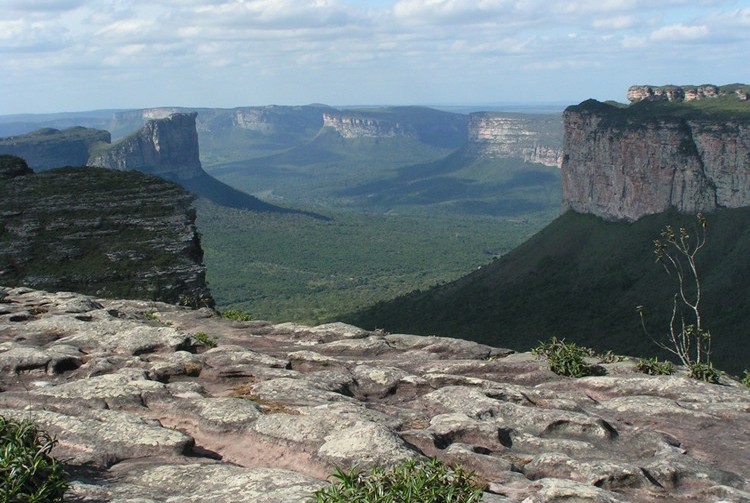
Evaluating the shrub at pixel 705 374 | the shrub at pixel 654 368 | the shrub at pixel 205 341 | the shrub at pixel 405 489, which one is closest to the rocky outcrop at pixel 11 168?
the shrub at pixel 205 341

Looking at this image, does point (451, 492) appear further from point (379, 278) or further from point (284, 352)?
point (379, 278)

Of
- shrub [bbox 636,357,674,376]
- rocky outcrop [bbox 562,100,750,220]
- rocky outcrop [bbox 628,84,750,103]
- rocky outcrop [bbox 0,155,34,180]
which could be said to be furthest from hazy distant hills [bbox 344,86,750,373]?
shrub [bbox 636,357,674,376]

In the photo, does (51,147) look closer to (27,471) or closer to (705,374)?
(705,374)

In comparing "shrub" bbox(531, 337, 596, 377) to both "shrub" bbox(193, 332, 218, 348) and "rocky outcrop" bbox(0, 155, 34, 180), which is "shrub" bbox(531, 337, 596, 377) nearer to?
"shrub" bbox(193, 332, 218, 348)

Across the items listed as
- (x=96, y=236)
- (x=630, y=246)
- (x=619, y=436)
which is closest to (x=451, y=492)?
(x=619, y=436)

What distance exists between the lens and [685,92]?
107 m

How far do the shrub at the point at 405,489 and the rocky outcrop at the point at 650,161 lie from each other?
81378mm

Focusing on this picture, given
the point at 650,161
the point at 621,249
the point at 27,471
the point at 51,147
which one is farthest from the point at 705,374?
the point at 51,147

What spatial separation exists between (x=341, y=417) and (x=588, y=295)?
74663 millimetres

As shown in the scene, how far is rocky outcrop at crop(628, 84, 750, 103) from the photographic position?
100312 millimetres

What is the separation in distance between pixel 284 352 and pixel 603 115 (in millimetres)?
90243

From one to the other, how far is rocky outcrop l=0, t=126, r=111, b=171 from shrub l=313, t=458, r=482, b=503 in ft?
550

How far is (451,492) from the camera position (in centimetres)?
1014

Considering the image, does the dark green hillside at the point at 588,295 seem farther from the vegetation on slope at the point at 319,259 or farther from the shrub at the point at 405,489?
the shrub at the point at 405,489
